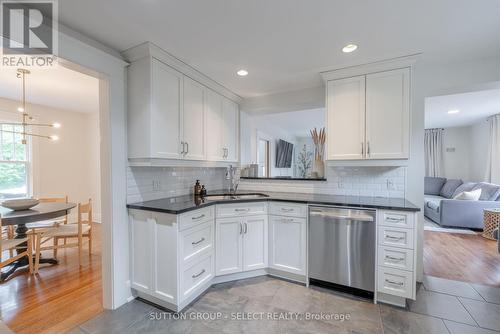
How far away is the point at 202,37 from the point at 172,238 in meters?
1.78

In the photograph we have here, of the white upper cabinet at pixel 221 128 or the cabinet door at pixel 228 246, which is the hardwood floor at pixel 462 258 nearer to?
the cabinet door at pixel 228 246

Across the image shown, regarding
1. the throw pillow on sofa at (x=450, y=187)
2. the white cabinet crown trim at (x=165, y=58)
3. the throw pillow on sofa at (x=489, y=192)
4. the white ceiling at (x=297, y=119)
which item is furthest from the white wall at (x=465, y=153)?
the white cabinet crown trim at (x=165, y=58)

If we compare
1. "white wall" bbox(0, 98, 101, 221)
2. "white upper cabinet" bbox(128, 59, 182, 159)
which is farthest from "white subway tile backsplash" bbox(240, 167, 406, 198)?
"white wall" bbox(0, 98, 101, 221)

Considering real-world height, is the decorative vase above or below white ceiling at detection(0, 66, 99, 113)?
below

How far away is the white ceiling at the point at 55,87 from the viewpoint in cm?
279

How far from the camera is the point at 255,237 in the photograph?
101 inches

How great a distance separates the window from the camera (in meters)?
3.78

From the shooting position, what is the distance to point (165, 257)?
1948 mm

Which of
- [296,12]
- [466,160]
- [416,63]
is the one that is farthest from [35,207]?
[466,160]

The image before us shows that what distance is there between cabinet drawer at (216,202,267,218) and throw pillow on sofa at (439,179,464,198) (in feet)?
19.6

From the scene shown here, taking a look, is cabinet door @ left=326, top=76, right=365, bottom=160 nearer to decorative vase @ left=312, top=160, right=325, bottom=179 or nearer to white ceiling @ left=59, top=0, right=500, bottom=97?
white ceiling @ left=59, top=0, right=500, bottom=97

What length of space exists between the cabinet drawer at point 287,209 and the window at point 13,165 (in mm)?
4631

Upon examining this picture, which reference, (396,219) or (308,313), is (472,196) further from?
(308,313)

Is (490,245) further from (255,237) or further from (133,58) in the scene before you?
(133,58)
